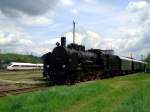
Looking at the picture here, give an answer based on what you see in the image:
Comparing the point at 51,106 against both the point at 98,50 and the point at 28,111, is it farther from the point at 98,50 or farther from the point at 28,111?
the point at 98,50

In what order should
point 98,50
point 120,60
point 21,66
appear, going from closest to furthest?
point 98,50 < point 120,60 < point 21,66

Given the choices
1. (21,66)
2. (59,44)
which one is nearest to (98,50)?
(59,44)

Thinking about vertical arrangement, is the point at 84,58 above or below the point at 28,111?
above

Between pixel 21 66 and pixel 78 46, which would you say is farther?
pixel 21 66

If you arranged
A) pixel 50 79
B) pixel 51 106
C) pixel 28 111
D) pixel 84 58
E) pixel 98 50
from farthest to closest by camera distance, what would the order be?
1. pixel 98 50
2. pixel 84 58
3. pixel 50 79
4. pixel 51 106
5. pixel 28 111

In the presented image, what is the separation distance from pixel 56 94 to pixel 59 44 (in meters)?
16.1

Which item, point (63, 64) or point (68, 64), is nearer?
point (68, 64)

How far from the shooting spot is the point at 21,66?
324ft

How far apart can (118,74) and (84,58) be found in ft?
65.6

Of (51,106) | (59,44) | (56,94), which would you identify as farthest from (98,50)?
(51,106)

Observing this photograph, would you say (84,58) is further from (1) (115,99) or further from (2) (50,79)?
(1) (115,99)

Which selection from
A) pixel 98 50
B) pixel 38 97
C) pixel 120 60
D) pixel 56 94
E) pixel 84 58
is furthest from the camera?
pixel 120 60

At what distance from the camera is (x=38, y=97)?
60.4 ft

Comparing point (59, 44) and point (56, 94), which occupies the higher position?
point (59, 44)
